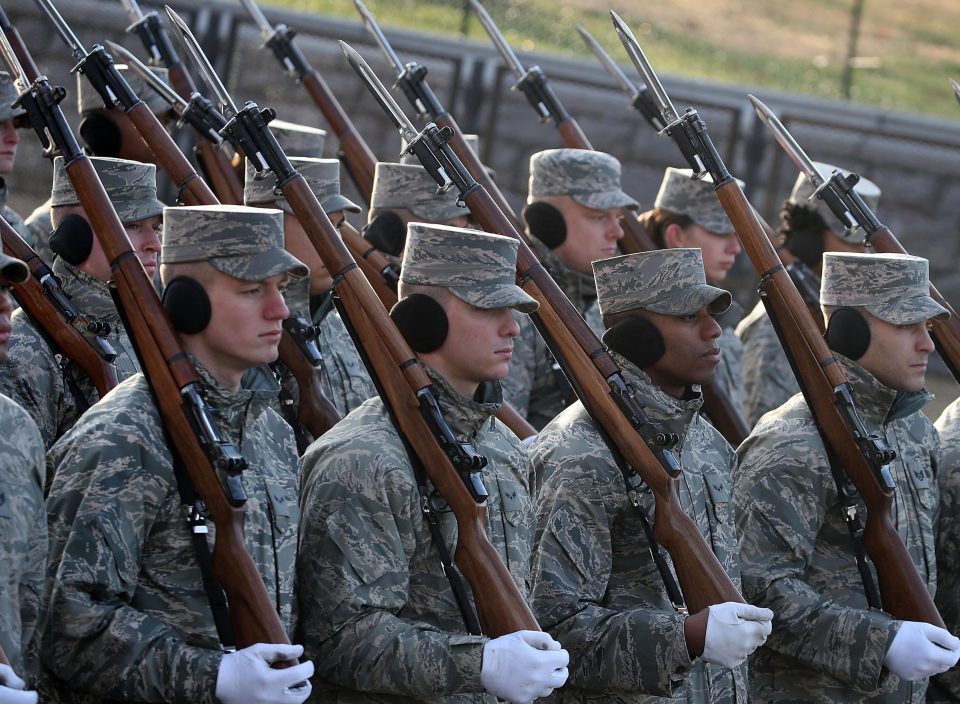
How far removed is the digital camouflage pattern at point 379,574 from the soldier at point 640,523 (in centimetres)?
28

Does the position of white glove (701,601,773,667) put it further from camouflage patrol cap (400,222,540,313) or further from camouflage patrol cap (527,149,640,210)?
camouflage patrol cap (527,149,640,210)

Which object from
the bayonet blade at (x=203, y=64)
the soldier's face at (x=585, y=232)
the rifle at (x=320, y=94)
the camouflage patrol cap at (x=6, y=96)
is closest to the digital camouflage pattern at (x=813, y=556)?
the soldier's face at (x=585, y=232)

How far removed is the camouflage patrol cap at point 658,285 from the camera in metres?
6.17

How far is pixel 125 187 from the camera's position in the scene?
648cm

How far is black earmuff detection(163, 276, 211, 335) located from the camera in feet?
16.4

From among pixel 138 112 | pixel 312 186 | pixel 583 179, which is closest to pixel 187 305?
pixel 138 112

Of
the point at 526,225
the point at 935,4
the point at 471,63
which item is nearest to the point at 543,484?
the point at 526,225

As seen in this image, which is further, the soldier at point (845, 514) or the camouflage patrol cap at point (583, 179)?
the camouflage patrol cap at point (583, 179)

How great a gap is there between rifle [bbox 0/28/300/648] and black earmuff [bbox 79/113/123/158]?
2.54m

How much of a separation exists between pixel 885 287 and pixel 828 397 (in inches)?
22.4

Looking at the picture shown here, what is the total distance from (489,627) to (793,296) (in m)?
2.42

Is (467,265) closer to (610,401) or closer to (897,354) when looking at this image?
(610,401)

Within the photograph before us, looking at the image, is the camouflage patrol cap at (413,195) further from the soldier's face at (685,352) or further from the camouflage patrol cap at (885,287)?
the soldier's face at (685,352)

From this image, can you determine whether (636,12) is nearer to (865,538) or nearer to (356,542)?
(865,538)
